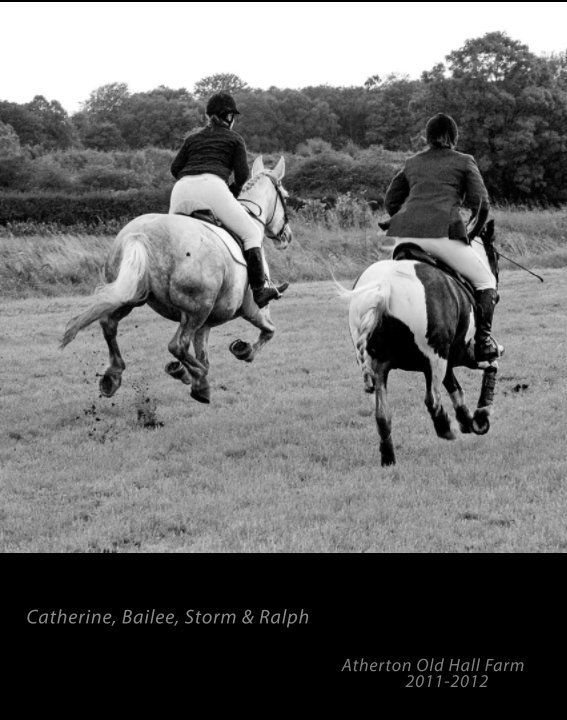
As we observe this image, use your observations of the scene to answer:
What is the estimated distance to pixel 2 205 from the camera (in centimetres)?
2923

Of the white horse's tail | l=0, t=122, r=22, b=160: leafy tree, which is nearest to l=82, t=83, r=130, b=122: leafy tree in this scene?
l=0, t=122, r=22, b=160: leafy tree

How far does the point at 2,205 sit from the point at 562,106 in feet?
89.6

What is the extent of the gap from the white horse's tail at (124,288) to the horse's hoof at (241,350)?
1.82 metres

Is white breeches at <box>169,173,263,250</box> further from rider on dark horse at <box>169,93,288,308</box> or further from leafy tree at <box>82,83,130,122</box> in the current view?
leafy tree at <box>82,83,130,122</box>

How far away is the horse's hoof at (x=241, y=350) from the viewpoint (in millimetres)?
9614

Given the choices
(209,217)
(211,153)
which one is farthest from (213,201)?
(211,153)

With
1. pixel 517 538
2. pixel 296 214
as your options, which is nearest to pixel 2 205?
pixel 296 214

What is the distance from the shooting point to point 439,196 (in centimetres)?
768

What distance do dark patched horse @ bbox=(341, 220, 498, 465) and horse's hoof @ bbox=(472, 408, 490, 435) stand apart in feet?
1.40

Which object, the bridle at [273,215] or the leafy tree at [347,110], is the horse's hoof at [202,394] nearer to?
the bridle at [273,215]

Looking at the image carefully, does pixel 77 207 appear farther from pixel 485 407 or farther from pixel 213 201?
pixel 485 407

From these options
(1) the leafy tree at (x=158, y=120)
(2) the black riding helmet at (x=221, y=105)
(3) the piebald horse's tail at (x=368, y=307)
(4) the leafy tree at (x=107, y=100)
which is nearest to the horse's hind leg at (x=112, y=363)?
(2) the black riding helmet at (x=221, y=105)

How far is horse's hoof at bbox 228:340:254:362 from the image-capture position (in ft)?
31.5

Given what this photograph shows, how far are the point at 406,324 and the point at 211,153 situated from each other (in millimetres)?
3175
